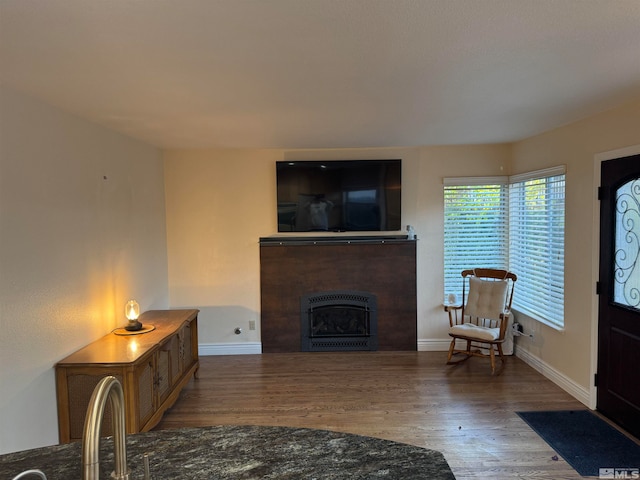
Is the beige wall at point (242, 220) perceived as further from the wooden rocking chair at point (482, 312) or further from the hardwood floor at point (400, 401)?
the hardwood floor at point (400, 401)

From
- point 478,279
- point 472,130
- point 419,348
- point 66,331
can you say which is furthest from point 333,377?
point 472,130

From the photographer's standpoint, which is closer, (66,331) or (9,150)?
(9,150)

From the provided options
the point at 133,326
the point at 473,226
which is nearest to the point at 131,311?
the point at 133,326

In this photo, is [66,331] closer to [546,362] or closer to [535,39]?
[535,39]

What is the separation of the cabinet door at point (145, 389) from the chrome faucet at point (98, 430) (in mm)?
2034

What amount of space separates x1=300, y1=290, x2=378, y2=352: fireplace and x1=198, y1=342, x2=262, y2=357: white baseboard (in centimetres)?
57

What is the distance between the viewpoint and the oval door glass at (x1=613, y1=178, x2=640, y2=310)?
304 centimetres

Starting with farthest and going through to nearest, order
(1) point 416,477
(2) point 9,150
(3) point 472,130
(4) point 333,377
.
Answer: (4) point 333,377, (3) point 472,130, (2) point 9,150, (1) point 416,477

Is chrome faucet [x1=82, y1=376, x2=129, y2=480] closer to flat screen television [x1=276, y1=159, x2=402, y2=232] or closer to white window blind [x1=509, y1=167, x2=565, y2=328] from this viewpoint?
white window blind [x1=509, y1=167, x2=565, y2=328]

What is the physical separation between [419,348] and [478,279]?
1095mm

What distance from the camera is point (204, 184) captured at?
500cm

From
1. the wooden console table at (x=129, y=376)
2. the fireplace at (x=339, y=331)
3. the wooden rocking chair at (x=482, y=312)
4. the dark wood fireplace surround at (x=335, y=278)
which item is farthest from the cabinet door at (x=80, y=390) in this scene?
the wooden rocking chair at (x=482, y=312)

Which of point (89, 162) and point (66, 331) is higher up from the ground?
point (89, 162)

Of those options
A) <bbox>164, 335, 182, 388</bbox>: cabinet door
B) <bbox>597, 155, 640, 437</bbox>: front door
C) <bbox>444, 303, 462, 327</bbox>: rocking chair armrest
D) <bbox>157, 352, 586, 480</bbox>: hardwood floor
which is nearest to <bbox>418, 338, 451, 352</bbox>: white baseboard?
<bbox>157, 352, 586, 480</bbox>: hardwood floor
